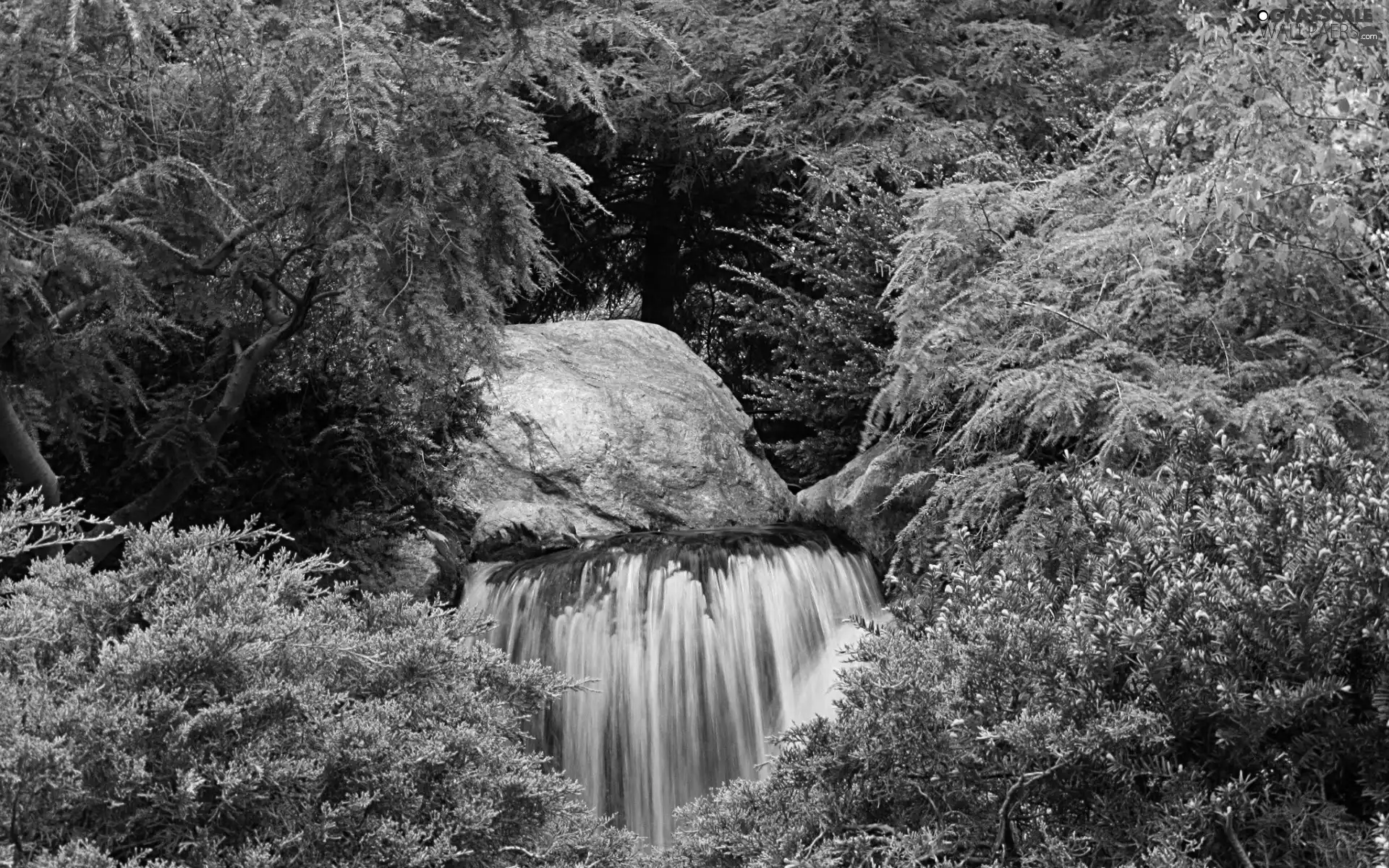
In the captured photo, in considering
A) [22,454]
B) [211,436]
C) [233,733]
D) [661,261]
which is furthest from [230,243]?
[661,261]

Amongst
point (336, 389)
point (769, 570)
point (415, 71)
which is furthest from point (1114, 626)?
point (336, 389)

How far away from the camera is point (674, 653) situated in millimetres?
7738

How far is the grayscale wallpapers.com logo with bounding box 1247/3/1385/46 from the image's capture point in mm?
5777

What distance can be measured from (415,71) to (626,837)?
3233 millimetres

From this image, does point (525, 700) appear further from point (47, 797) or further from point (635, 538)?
point (635, 538)

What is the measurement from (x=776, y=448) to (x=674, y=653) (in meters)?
3.19

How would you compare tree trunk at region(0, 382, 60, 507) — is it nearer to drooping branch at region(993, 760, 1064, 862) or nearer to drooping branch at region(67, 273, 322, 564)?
drooping branch at region(67, 273, 322, 564)

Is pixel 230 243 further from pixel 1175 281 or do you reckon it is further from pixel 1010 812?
pixel 1175 281

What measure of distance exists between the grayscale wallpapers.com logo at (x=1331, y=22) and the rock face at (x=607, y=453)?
5049 millimetres

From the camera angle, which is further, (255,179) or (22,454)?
(255,179)

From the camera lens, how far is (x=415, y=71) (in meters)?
5.40

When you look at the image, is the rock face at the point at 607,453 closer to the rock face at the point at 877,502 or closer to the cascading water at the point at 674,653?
the cascading water at the point at 674,653

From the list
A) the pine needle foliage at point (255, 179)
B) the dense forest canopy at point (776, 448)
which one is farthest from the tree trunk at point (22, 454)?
the pine needle foliage at point (255, 179)

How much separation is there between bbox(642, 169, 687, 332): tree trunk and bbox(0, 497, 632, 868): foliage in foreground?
894 centimetres
